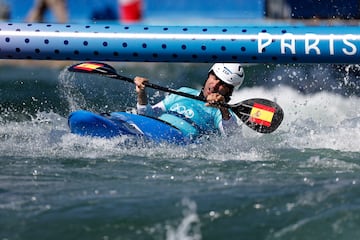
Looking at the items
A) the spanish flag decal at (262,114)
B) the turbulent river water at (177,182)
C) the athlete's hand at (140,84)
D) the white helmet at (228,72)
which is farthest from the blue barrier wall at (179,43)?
the white helmet at (228,72)

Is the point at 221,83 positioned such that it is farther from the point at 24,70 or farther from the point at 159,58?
the point at 24,70

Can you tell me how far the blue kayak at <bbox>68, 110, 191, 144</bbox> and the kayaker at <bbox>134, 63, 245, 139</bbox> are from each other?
19cm

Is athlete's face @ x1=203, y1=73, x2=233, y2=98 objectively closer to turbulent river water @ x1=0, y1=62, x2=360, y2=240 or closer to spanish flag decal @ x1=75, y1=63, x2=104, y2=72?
turbulent river water @ x1=0, y1=62, x2=360, y2=240

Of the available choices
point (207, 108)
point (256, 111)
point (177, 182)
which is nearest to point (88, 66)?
point (207, 108)

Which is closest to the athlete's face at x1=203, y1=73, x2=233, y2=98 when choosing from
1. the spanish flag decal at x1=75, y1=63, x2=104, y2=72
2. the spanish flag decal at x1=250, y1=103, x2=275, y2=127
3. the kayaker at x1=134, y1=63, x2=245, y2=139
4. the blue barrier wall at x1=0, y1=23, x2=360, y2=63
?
the kayaker at x1=134, y1=63, x2=245, y2=139

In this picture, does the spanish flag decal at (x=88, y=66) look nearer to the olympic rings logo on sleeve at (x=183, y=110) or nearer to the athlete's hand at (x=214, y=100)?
the olympic rings logo on sleeve at (x=183, y=110)

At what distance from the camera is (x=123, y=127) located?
22.2 feet

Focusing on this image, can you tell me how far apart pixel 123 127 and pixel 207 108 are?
0.91 meters

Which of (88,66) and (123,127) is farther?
(88,66)

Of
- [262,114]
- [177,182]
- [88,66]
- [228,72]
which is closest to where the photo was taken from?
[177,182]

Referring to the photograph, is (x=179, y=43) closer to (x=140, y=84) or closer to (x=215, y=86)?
(x=140, y=84)

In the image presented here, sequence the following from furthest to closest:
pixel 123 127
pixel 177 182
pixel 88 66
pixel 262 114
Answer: pixel 88 66 → pixel 262 114 → pixel 123 127 → pixel 177 182

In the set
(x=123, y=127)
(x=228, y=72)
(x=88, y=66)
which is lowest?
(x=123, y=127)

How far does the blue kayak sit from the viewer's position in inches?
263
